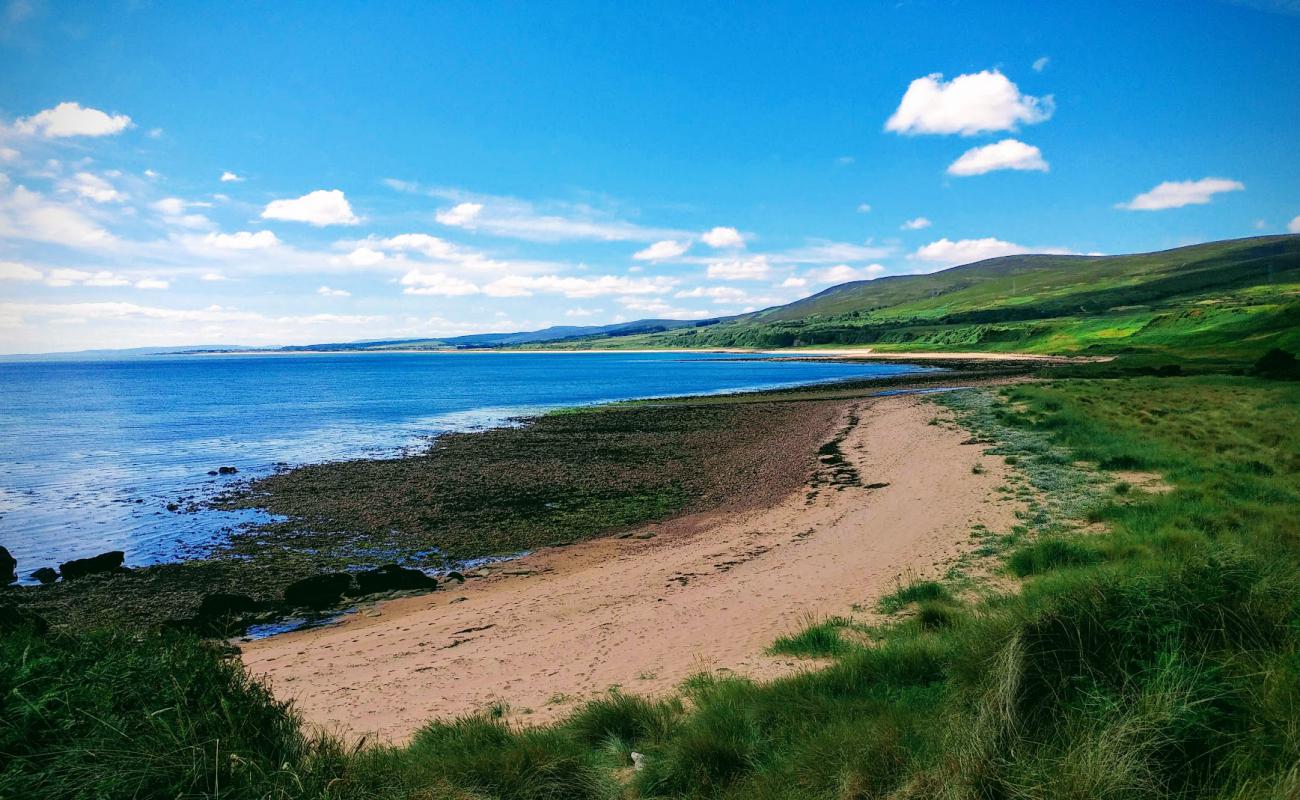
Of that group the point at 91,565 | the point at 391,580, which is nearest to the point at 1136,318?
the point at 391,580

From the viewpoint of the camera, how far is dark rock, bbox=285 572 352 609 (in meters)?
14.4

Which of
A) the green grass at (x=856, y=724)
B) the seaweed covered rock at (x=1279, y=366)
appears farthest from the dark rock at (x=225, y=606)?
the seaweed covered rock at (x=1279, y=366)

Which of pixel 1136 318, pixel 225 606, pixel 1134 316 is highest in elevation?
pixel 1134 316

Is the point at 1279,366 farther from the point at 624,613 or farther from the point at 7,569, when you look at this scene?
the point at 7,569

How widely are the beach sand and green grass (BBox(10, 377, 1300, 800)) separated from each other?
5.64ft

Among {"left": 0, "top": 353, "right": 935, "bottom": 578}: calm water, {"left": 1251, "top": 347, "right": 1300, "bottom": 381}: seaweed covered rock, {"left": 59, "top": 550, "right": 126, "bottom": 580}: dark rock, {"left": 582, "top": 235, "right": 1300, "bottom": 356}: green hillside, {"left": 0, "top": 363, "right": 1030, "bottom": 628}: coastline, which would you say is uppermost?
{"left": 582, "top": 235, "right": 1300, "bottom": 356}: green hillside

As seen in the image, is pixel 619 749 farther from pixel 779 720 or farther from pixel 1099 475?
pixel 1099 475

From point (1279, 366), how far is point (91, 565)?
195ft

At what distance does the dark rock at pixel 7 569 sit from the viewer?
15998 millimetres

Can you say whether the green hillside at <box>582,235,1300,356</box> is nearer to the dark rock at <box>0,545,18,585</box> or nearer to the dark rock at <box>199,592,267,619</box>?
the dark rock at <box>199,592,267,619</box>

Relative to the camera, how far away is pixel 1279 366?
39.3m

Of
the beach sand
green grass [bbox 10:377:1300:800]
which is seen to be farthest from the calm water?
green grass [bbox 10:377:1300:800]

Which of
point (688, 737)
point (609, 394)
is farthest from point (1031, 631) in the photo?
point (609, 394)

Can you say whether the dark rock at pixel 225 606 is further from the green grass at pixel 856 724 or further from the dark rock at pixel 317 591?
the green grass at pixel 856 724
